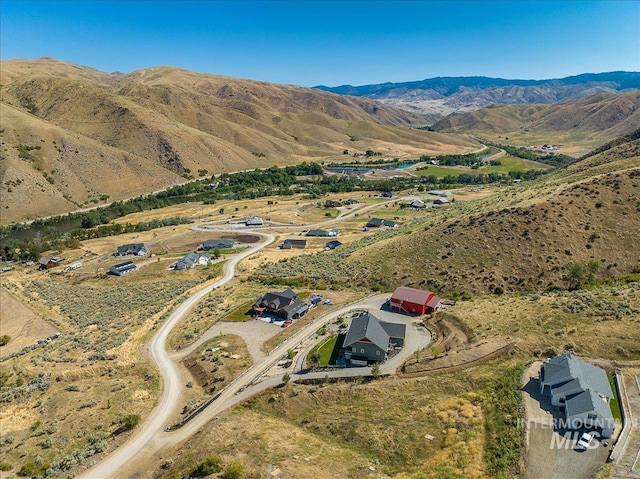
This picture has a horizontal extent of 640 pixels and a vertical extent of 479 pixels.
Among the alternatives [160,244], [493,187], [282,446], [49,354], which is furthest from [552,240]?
[493,187]

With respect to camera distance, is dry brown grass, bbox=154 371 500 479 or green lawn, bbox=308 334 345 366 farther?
green lawn, bbox=308 334 345 366

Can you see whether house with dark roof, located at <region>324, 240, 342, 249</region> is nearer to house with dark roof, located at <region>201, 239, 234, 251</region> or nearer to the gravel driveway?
house with dark roof, located at <region>201, 239, 234, 251</region>

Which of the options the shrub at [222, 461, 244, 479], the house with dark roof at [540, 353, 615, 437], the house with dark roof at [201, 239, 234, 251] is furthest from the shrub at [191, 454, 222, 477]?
the house with dark roof at [201, 239, 234, 251]

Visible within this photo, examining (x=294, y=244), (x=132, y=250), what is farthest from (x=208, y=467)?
(x=132, y=250)

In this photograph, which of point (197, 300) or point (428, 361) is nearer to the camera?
point (428, 361)

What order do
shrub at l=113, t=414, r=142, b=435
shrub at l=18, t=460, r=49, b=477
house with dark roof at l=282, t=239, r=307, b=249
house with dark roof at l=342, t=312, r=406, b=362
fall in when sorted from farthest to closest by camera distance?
house with dark roof at l=282, t=239, r=307, b=249
house with dark roof at l=342, t=312, r=406, b=362
shrub at l=113, t=414, r=142, b=435
shrub at l=18, t=460, r=49, b=477

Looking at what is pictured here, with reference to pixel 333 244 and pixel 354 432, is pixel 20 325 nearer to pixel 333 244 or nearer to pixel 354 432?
pixel 333 244

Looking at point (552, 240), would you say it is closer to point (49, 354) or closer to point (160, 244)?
point (49, 354)
